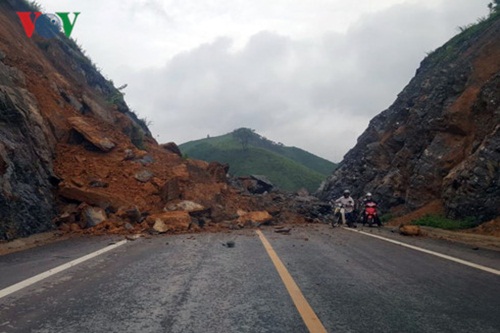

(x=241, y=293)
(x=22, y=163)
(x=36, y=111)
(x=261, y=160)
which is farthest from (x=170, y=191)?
(x=261, y=160)

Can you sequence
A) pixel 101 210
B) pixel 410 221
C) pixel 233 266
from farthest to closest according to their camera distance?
pixel 410 221
pixel 101 210
pixel 233 266

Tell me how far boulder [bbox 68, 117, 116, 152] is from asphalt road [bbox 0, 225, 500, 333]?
33.3 feet

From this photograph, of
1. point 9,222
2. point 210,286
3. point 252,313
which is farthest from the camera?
point 9,222

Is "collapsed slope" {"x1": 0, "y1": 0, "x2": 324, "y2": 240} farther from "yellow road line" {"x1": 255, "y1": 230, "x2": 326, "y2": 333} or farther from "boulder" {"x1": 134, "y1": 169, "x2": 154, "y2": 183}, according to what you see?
"yellow road line" {"x1": 255, "y1": 230, "x2": 326, "y2": 333}

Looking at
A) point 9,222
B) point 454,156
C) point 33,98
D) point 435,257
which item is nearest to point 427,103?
point 454,156

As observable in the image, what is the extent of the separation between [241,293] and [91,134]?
15.3 m

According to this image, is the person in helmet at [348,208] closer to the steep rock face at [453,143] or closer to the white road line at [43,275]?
the steep rock face at [453,143]

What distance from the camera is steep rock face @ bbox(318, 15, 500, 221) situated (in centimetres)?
1561

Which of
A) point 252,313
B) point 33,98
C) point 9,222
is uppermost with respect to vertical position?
point 33,98

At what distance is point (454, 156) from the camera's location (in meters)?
19.9

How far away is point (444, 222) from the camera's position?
1584cm

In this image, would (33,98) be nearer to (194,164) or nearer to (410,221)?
(194,164)

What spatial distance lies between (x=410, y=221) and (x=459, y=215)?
9.16ft

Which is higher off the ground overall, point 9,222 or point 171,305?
point 9,222
